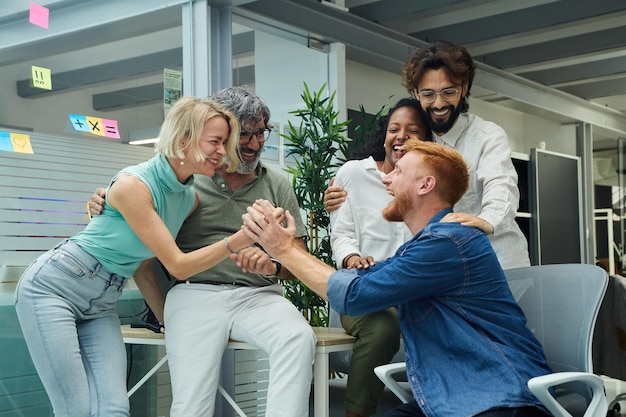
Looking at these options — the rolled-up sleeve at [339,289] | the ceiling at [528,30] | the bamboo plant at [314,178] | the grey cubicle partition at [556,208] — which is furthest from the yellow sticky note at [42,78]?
the grey cubicle partition at [556,208]

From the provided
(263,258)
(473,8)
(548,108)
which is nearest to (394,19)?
(473,8)

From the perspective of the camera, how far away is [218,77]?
14.0 feet

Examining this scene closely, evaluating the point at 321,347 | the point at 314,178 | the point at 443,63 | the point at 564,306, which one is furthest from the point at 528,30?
the point at 321,347

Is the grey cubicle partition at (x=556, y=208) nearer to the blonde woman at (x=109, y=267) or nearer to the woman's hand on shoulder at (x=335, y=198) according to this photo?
the woman's hand on shoulder at (x=335, y=198)

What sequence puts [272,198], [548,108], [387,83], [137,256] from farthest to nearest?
[548,108]
[387,83]
[272,198]
[137,256]

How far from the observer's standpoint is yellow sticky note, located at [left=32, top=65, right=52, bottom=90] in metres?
3.44

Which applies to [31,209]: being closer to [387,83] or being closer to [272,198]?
[272,198]

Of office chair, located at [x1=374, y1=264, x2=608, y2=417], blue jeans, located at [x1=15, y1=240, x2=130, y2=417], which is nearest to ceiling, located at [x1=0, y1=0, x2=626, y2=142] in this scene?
blue jeans, located at [x1=15, y1=240, x2=130, y2=417]

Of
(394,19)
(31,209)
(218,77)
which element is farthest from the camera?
(394,19)

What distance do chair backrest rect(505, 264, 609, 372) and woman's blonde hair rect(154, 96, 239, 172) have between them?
1075 millimetres

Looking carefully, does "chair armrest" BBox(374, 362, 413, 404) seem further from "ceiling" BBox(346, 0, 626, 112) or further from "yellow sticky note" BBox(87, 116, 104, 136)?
"ceiling" BBox(346, 0, 626, 112)

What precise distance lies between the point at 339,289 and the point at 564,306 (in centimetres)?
70

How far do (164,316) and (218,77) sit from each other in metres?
1.88

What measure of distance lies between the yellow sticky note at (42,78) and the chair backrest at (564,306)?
2211 mm
